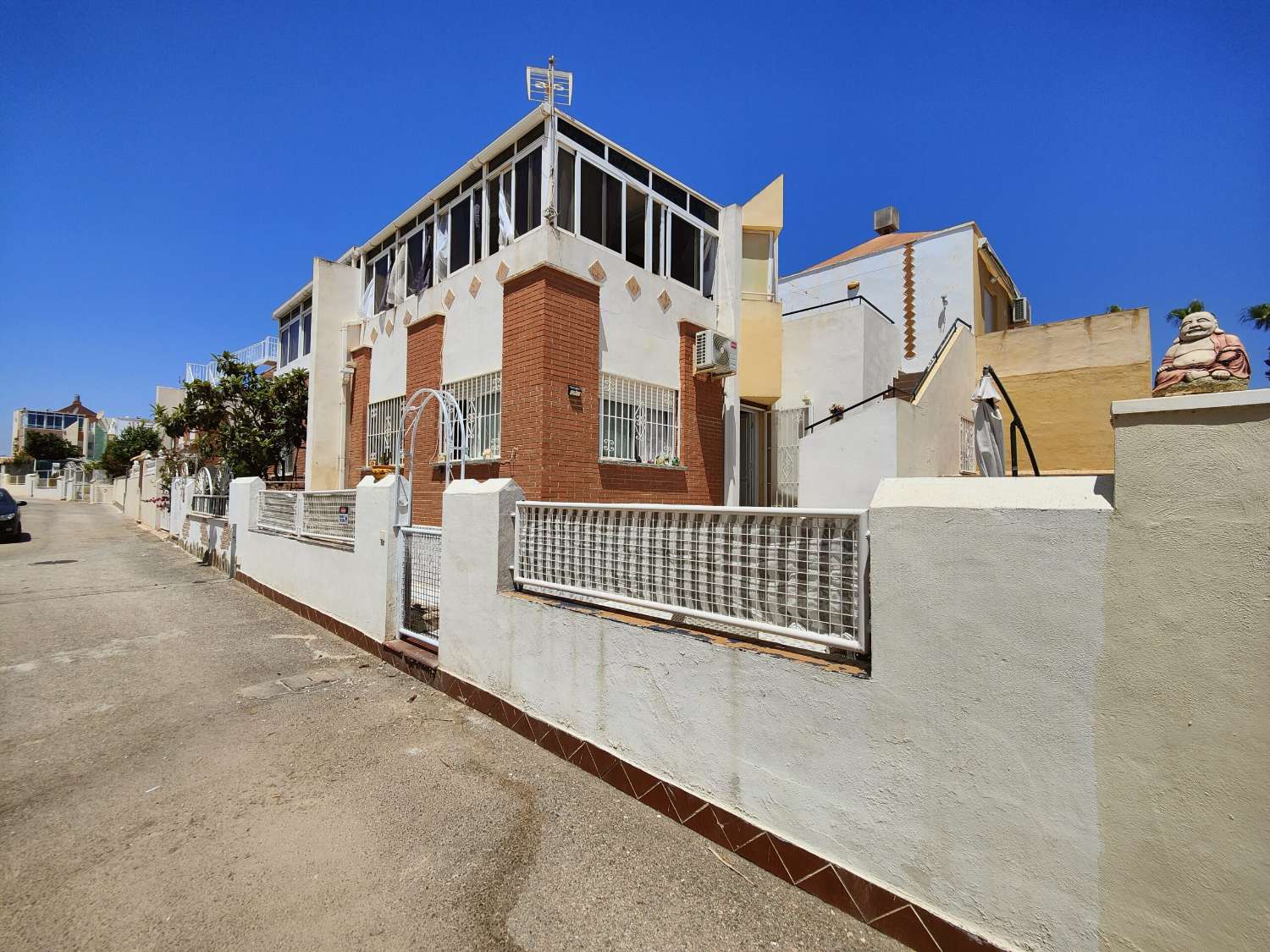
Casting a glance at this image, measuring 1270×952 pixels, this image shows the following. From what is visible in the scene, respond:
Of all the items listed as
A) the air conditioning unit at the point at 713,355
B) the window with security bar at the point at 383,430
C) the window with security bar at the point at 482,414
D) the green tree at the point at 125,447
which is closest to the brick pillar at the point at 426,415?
the window with security bar at the point at 383,430

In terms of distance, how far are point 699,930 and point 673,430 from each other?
24.4 ft

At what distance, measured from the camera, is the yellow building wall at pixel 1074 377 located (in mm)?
11930

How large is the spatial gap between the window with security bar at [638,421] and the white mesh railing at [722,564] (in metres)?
4.31

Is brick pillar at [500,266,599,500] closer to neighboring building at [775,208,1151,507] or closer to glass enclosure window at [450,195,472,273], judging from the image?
glass enclosure window at [450,195,472,273]

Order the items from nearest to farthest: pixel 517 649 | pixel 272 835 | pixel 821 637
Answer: pixel 821 637 < pixel 272 835 < pixel 517 649

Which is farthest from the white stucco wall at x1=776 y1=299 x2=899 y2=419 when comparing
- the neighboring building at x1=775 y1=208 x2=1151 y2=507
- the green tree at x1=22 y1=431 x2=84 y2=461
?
the green tree at x1=22 y1=431 x2=84 y2=461

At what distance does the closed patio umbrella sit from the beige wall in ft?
19.7

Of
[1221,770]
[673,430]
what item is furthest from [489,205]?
[1221,770]

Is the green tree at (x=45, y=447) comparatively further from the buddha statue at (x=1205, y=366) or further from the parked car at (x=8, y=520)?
the buddha statue at (x=1205, y=366)

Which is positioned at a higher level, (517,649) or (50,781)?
(517,649)

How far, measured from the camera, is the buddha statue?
6.50ft

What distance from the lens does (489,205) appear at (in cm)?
905

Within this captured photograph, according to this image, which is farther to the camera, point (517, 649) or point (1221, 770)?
point (517, 649)

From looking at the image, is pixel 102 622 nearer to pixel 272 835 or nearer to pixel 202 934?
pixel 272 835
